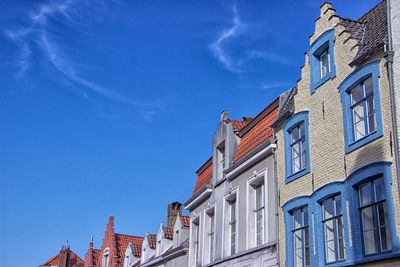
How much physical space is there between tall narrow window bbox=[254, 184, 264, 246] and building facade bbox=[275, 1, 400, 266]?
1.59 metres

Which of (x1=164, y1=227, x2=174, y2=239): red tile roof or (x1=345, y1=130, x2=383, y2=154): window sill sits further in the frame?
(x1=164, y1=227, x2=174, y2=239): red tile roof

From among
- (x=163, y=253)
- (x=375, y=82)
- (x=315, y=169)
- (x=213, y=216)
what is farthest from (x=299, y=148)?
(x=163, y=253)

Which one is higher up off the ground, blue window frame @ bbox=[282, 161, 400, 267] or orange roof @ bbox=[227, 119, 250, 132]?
orange roof @ bbox=[227, 119, 250, 132]

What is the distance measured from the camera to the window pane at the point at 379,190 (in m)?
13.1

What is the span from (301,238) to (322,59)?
571 centimetres

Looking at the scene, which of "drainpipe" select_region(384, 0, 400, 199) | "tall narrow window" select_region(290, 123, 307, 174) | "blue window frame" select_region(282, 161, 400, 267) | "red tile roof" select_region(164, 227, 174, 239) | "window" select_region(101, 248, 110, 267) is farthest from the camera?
"window" select_region(101, 248, 110, 267)

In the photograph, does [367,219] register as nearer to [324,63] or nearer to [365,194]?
[365,194]

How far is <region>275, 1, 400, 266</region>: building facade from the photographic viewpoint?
43.1ft

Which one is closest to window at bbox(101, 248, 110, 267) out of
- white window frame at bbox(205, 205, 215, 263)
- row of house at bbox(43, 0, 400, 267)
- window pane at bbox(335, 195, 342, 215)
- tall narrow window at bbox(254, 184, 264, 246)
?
white window frame at bbox(205, 205, 215, 263)

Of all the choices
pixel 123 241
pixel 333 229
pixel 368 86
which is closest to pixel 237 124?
pixel 333 229

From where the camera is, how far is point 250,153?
2014 cm

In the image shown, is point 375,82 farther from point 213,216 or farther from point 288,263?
point 213,216

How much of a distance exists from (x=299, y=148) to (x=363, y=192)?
3883mm

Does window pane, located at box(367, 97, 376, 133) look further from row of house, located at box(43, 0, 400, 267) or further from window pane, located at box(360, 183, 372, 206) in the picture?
window pane, located at box(360, 183, 372, 206)
